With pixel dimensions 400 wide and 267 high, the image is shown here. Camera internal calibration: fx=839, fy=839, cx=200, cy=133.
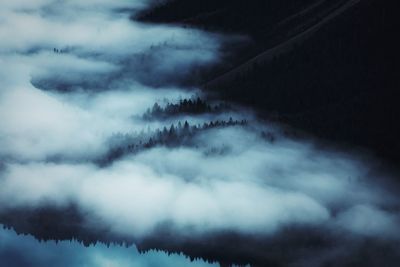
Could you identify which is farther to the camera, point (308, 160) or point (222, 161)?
point (222, 161)

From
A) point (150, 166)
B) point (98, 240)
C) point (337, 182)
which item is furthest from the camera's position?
point (150, 166)

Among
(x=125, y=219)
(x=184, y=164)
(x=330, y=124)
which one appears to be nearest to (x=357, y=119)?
(x=330, y=124)

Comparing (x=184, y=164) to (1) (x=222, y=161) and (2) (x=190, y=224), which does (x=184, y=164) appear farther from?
(2) (x=190, y=224)

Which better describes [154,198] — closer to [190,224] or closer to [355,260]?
[190,224]

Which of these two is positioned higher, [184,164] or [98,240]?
[184,164]

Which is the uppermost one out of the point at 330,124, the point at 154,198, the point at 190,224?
the point at 330,124

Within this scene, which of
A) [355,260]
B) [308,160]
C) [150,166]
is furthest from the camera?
[150,166]

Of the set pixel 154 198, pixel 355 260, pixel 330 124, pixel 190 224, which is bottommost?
pixel 355 260

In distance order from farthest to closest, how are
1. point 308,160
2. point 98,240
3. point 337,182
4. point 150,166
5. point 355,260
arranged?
point 150,166 → point 308,160 → point 337,182 → point 98,240 → point 355,260

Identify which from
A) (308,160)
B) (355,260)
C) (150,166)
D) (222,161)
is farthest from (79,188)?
(355,260)
